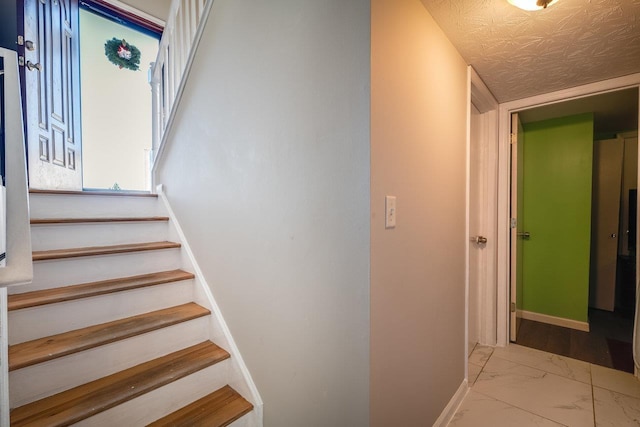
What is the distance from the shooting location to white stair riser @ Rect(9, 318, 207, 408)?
1084mm

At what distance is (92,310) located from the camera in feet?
4.60

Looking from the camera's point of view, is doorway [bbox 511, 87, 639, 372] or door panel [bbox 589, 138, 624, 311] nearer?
doorway [bbox 511, 87, 639, 372]

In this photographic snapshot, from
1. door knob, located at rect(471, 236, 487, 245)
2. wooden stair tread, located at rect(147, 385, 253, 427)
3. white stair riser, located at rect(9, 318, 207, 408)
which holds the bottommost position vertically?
wooden stair tread, located at rect(147, 385, 253, 427)

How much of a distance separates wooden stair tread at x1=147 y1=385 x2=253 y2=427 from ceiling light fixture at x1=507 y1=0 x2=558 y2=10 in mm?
2179

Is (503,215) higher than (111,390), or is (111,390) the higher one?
(503,215)

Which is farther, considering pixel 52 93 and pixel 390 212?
pixel 52 93

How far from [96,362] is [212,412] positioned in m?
0.58

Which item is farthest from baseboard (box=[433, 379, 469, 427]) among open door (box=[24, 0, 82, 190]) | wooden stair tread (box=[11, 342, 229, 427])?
open door (box=[24, 0, 82, 190])

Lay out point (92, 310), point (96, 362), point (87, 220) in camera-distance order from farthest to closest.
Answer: point (87, 220) < point (92, 310) < point (96, 362)

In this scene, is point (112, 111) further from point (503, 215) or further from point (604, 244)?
point (604, 244)

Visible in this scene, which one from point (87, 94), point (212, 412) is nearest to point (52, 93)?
point (87, 94)

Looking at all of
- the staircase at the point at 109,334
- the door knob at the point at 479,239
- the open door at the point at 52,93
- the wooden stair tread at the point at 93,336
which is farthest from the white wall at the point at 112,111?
the door knob at the point at 479,239

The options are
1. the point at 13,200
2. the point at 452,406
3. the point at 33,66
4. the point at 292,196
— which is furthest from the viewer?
the point at 33,66

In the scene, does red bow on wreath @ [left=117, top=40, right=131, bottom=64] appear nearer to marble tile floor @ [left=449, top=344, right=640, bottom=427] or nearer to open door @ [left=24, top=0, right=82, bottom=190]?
open door @ [left=24, top=0, right=82, bottom=190]
